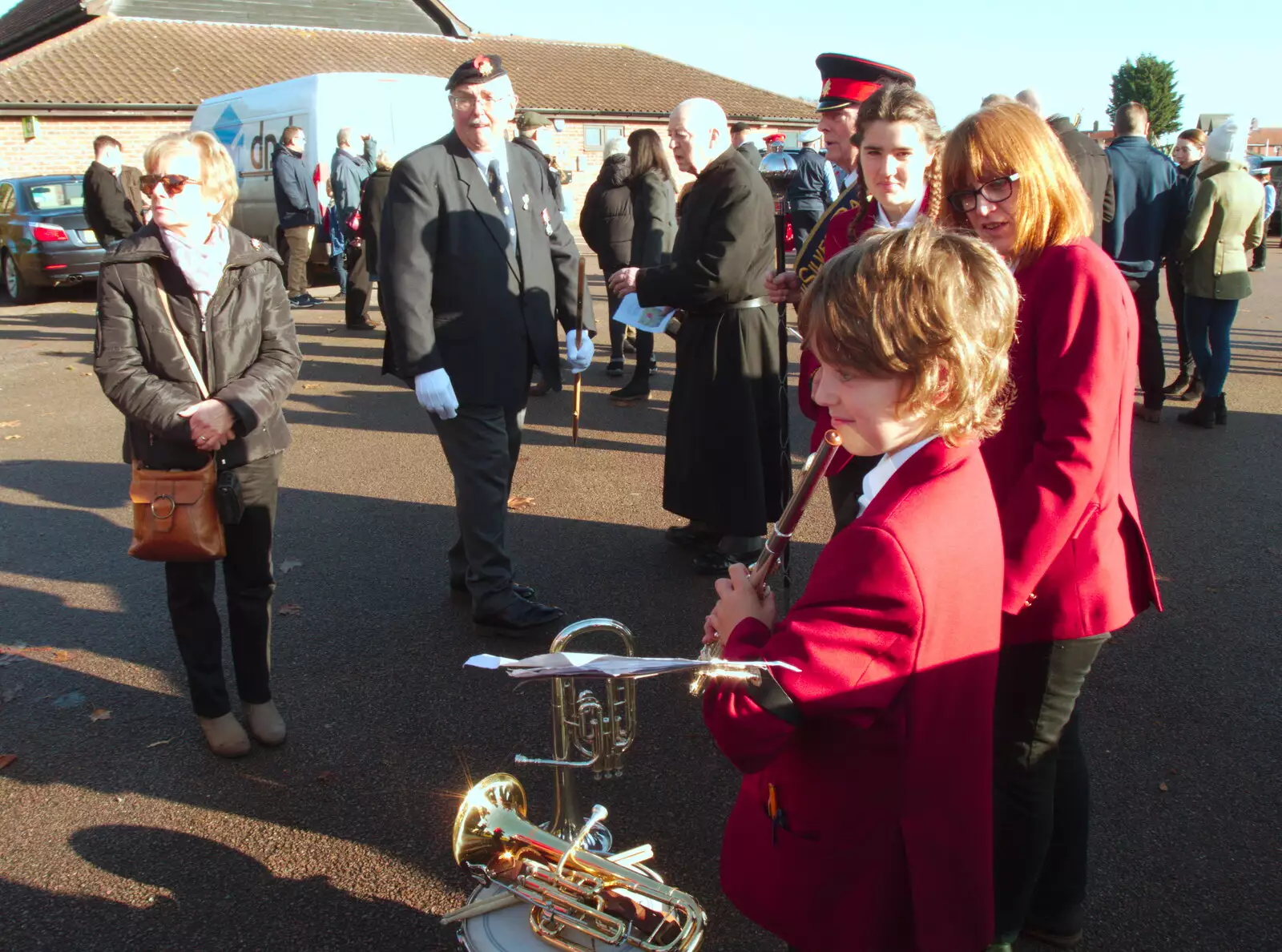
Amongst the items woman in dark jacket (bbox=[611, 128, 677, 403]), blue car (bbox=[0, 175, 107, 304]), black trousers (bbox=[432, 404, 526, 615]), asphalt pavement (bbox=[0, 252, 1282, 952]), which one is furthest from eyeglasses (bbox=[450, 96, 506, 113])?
blue car (bbox=[0, 175, 107, 304])

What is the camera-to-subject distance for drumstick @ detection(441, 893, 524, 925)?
2.32 m

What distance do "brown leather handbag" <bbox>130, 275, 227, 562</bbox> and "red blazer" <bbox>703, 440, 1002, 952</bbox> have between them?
6.67 ft

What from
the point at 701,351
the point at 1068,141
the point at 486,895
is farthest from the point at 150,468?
the point at 1068,141

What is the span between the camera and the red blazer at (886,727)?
1476 mm

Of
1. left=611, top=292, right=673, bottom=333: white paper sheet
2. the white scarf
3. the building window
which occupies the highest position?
the building window

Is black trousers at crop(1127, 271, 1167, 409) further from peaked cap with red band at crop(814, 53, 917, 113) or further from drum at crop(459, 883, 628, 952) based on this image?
drum at crop(459, 883, 628, 952)

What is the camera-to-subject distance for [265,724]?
3414mm

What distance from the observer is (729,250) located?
4441 millimetres

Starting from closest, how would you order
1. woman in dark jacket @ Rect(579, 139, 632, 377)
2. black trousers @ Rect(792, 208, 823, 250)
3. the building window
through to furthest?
woman in dark jacket @ Rect(579, 139, 632, 377), black trousers @ Rect(792, 208, 823, 250), the building window

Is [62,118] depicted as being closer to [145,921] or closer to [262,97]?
[262,97]

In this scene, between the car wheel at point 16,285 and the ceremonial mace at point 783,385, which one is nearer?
the ceremonial mace at point 783,385

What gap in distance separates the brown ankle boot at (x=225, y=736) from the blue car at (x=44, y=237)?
1225 cm

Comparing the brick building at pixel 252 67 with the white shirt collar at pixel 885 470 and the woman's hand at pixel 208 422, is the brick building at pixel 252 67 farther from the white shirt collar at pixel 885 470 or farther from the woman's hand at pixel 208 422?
the white shirt collar at pixel 885 470

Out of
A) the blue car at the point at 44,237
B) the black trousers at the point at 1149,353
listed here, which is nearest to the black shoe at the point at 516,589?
the black trousers at the point at 1149,353
